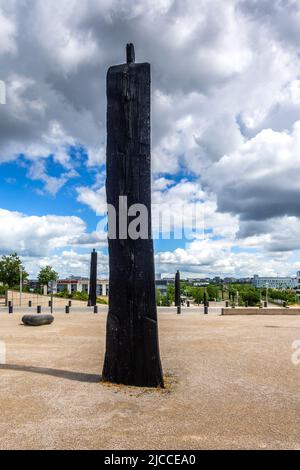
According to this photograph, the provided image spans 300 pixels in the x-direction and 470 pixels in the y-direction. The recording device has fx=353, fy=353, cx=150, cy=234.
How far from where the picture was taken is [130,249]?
7.07 meters

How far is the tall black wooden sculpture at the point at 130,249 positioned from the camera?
6.86 metres

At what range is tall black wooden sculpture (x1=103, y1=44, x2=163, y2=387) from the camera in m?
6.86

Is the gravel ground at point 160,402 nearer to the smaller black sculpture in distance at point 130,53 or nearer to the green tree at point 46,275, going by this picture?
the smaller black sculpture in distance at point 130,53

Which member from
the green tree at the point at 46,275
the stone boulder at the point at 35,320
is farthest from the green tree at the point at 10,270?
the stone boulder at the point at 35,320

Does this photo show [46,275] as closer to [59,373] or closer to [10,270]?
[10,270]

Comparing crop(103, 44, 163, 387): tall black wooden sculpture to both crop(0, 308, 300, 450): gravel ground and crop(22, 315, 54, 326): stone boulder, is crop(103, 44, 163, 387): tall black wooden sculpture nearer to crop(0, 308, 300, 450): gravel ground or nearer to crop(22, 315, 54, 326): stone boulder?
crop(0, 308, 300, 450): gravel ground

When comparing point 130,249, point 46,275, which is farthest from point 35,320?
point 46,275

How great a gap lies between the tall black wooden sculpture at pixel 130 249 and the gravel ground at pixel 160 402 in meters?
0.48

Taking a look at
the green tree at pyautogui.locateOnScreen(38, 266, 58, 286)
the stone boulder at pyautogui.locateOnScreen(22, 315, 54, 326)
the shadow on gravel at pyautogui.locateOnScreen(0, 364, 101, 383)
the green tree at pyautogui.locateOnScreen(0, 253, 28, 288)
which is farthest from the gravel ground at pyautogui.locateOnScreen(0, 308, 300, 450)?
the green tree at pyautogui.locateOnScreen(38, 266, 58, 286)

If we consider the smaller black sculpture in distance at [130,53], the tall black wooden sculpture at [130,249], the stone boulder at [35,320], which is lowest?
the stone boulder at [35,320]

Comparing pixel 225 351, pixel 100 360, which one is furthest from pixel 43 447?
pixel 225 351

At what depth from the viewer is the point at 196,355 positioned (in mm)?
9531

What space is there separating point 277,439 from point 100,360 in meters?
5.36
